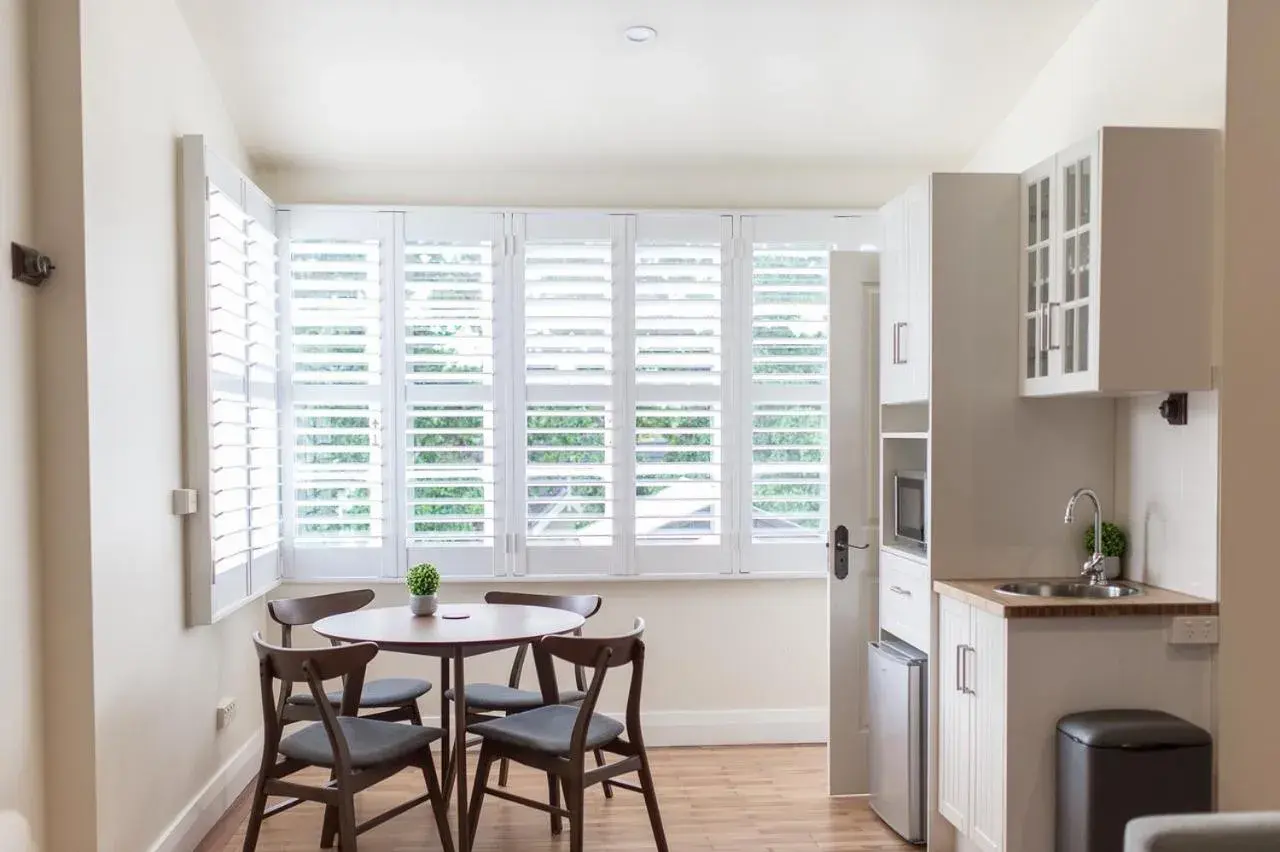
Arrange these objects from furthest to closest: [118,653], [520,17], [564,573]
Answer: [564,573]
[520,17]
[118,653]

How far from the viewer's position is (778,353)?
4746 millimetres

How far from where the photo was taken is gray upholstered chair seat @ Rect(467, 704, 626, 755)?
10.3 ft

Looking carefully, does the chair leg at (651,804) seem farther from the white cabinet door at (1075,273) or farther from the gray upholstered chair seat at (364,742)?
the white cabinet door at (1075,273)

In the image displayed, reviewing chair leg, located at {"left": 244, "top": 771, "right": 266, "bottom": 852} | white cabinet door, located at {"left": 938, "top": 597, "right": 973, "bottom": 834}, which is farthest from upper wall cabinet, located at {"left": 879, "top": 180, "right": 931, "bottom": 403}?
chair leg, located at {"left": 244, "top": 771, "right": 266, "bottom": 852}

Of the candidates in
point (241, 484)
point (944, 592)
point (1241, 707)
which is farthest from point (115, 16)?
point (1241, 707)

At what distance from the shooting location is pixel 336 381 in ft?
15.2

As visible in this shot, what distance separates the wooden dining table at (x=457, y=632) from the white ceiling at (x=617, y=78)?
208 centimetres

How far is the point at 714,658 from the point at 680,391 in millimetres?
1261

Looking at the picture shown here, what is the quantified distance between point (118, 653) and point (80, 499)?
0.50 metres

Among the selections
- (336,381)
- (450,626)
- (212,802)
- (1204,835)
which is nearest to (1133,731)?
(1204,835)

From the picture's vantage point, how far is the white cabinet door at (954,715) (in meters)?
3.26

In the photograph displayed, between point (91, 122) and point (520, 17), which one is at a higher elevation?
point (520, 17)

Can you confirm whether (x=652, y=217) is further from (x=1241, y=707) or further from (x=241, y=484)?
(x=1241, y=707)

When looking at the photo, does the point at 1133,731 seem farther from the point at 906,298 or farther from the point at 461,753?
the point at 461,753
